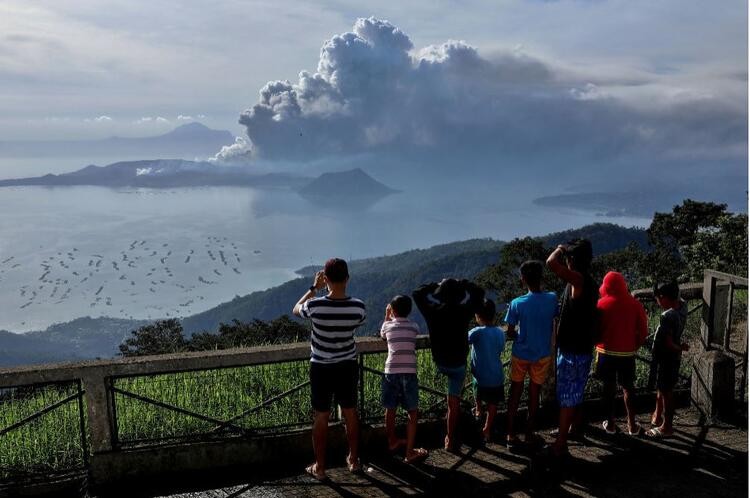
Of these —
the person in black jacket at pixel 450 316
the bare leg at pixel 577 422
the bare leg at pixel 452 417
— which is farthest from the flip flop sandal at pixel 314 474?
the bare leg at pixel 577 422

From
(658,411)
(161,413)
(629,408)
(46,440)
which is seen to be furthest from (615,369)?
(46,440)

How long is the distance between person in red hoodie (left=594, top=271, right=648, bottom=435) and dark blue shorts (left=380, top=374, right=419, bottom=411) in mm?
1581

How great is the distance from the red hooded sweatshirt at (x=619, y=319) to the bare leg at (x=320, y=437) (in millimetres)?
2316

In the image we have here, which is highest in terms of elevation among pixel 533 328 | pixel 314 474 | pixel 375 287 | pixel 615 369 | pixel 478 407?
pixel 533 328

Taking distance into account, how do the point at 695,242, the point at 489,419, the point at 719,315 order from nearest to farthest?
the point at 489,419, the point at 719,315, the point at 695,242

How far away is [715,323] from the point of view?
6773 mm

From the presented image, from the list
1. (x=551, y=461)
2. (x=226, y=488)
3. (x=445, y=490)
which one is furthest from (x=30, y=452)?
(x=551, y=461)

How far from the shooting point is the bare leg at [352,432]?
Answer: 17.0 ft

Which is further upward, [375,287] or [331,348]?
[331,348]

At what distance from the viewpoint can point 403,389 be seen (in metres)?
5.38

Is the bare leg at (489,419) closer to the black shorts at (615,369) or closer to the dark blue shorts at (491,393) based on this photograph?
the dark blue shorts at (491,393)

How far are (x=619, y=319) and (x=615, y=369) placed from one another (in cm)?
48

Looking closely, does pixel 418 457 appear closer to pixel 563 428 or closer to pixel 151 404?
pixel 563 428

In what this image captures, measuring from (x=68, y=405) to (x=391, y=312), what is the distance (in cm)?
261
